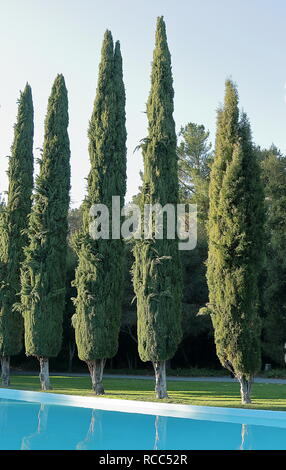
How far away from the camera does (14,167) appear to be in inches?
966

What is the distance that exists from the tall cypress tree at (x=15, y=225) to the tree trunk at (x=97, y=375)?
5556 mm

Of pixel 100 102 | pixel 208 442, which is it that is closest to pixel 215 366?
pixel 100 102

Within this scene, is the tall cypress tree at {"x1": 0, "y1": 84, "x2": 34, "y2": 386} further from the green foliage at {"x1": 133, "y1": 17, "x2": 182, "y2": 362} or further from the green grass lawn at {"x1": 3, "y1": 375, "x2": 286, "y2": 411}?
the green foliage at {"x1": 133, "y1": 17, "x2": 182, "y2": 362}

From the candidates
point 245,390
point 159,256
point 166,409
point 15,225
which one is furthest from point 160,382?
point 15,225

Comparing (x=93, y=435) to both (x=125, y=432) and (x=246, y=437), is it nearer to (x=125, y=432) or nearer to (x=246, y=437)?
(x=125, y=432)

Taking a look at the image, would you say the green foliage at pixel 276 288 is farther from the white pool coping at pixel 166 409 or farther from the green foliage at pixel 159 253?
the white pool coping at pixel 166 409

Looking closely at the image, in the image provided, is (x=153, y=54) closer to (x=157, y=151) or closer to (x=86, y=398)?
(x=157, y=151)

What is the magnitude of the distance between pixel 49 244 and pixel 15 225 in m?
3.47

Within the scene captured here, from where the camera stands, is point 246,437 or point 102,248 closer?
point 246,437

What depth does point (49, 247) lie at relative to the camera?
21.4m

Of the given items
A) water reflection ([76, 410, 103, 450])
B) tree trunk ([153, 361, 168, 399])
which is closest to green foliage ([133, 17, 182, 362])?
tree trunk ([153, 361, 168, 399])

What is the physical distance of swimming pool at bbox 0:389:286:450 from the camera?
10.8 m

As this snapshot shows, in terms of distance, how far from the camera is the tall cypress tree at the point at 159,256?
57.9 feet
